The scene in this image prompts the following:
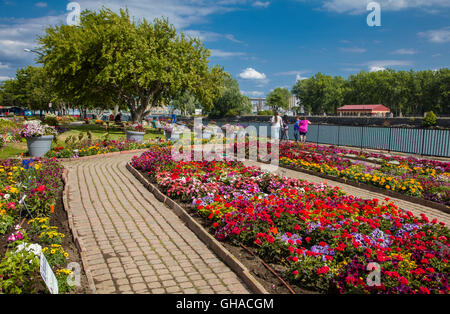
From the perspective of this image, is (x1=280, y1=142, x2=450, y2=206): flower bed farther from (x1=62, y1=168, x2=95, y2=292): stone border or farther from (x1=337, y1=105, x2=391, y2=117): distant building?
(x1=337, y1=105, x2=391, y2=117): distant building

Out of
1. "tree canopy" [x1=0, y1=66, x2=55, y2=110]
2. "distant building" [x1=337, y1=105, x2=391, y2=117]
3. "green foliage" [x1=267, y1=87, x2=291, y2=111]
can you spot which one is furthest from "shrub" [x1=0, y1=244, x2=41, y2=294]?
"green foliage" [x1=267, y1=87, x2=291, y2=111]

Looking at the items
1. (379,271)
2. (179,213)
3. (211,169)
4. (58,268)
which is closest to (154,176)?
(211,169)

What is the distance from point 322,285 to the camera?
4.05 m

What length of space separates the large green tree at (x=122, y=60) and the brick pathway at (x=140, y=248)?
19983 millimetres

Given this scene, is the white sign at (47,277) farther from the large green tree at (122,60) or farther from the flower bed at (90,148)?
the large green tree at (122,60)

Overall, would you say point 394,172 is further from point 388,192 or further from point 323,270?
point 323,270

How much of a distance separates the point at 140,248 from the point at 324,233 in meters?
2.95

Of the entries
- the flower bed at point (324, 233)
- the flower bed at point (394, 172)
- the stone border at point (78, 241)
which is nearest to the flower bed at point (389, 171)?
the flower bed at point (394, 172)

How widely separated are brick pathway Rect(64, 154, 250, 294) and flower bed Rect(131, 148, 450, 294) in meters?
0.63

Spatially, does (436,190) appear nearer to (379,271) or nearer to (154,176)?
(379,271)

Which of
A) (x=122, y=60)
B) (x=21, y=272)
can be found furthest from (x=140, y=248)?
(x=122, y=60)

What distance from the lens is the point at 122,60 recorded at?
26500 millimetres

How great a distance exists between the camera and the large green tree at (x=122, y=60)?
26.7 m

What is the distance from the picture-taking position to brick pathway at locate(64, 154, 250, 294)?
4285 mm
